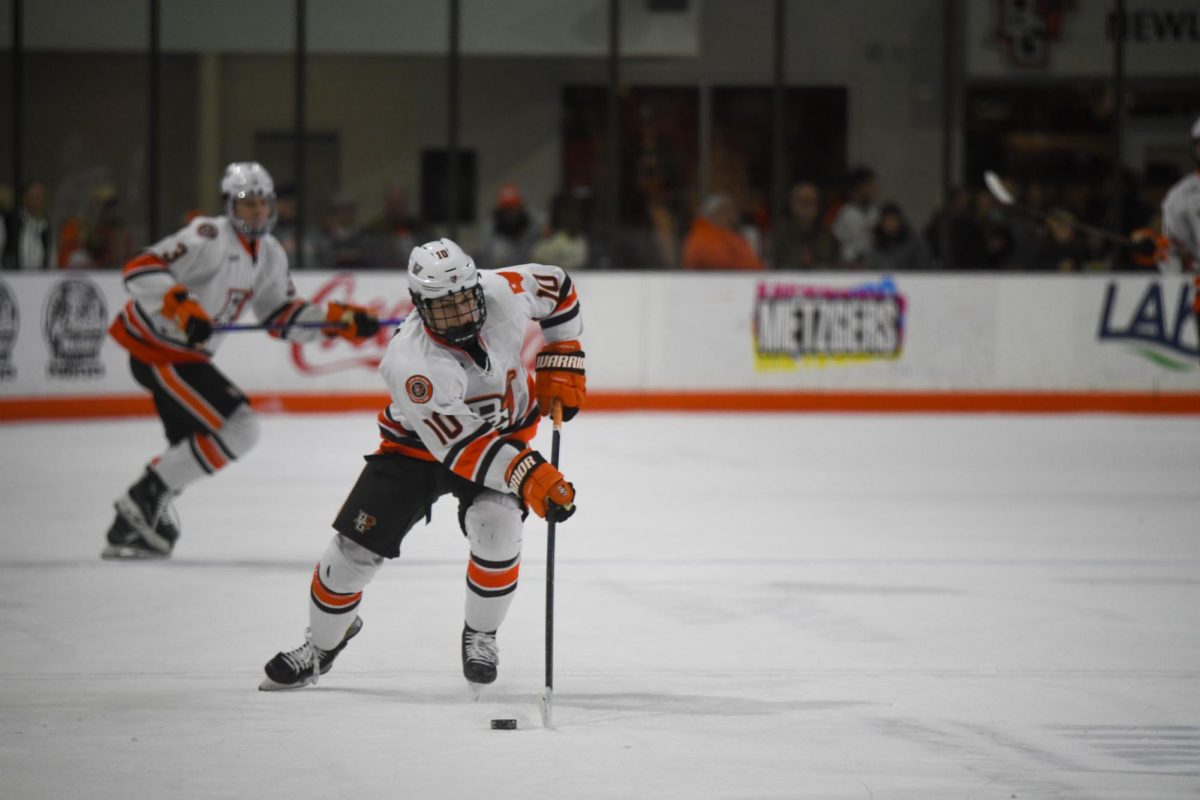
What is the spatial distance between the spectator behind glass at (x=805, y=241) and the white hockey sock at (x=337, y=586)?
26.2 feet

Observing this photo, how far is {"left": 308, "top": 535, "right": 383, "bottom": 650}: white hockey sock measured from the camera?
184 inches

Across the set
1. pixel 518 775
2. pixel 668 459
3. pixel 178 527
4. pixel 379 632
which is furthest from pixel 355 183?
pixel 518 775

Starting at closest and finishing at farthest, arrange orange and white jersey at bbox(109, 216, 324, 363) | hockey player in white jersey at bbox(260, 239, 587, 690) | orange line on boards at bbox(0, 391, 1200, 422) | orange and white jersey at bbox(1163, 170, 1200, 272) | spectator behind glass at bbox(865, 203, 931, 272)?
hockey player in white jersey at bbox(260, 239, 587, 690) < orange and white jersey at bbox(109, 216, 324, 363) < orange and white jersey at bbox(1163, 170, 1200, 272) < orange line on boards at bbox(0, 391, 1200, 422) < spectator behind glass at bbox(865, 203, 931, 272)

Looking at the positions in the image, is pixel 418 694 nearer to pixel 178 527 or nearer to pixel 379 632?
pixel 379 632

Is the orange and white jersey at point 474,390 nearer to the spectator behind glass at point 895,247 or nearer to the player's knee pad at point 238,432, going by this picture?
the player's knee pad at point 238,432

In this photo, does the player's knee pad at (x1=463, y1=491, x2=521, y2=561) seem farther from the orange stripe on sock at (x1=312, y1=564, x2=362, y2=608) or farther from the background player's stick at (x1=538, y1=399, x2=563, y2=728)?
the orange stripe on sock at (x1=312, y1=564, x2=362, y2=608)

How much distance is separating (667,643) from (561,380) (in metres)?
0.92

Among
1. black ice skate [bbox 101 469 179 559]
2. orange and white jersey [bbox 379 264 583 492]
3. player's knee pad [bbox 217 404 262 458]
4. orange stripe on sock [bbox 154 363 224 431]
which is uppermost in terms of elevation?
orange and white jersey [bbox 379 264 583 492]

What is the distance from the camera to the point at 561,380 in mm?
4910

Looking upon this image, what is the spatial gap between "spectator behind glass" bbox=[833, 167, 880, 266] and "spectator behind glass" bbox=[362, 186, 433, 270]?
2.81 m

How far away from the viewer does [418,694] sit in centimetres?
470

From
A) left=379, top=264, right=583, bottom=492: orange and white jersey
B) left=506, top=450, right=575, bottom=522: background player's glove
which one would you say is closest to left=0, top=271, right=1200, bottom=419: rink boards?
left=379, top=264, right=583, bottom=492: orange and white jersey

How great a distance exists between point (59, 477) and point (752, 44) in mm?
5959

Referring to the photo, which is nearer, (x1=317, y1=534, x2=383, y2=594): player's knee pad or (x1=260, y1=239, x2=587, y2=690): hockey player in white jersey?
(x1=260, y1=239, x2=587, y2=690): hockey player in white jersey
